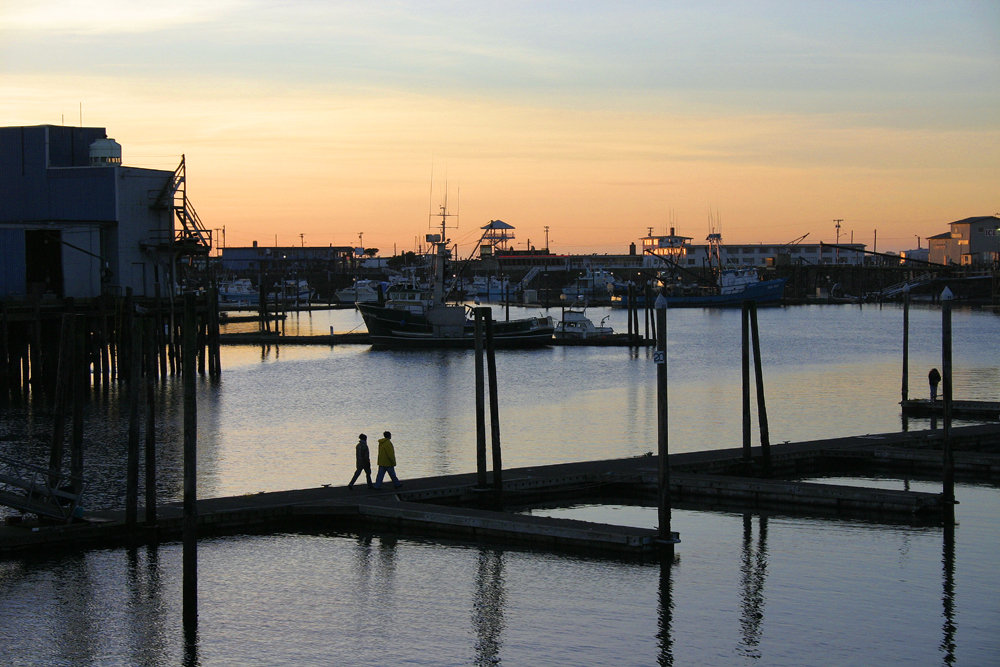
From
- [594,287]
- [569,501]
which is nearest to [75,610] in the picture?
[569,501]

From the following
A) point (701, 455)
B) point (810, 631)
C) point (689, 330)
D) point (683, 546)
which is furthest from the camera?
point (689, 330)

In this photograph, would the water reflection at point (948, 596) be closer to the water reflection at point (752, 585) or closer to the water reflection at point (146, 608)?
the water reflection at point (752, 585)

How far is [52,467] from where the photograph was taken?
82.6 feet

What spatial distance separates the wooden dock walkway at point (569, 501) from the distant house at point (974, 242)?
15063 centimetres

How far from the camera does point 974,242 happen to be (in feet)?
584

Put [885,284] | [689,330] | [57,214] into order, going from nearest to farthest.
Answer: [57,214] < [689,330] < [885,284]

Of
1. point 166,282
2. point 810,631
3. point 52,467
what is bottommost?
point 810,631

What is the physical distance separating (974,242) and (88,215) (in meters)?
150

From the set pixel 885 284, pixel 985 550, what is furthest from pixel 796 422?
pixel 885 284

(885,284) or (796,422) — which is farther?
(885,284)

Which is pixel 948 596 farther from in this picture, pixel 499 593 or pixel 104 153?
pixel 104 153

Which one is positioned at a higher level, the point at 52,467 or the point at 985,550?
the point at 52,467

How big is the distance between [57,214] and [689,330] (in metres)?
74.2

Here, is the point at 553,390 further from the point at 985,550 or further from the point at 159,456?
the point at 985,550
